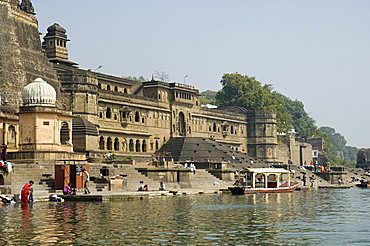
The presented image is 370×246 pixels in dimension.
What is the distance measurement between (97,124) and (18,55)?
38.9 feet

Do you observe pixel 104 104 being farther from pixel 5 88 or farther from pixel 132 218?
pixel 132 218

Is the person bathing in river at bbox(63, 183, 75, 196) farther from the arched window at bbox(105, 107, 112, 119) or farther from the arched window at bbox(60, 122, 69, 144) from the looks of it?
the arched window at bbox(105, 107, 112, 119)

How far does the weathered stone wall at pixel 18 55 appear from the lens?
6359cm

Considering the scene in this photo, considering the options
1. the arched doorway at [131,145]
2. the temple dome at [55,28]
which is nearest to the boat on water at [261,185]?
the arched doorway at [131,145]

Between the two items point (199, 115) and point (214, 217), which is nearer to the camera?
point (214, 217)

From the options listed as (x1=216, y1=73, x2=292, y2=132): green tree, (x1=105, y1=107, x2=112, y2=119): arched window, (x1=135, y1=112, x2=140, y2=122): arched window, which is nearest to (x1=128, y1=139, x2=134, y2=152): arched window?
(x1=135, y1=112, x2=140, y2=122): arched window

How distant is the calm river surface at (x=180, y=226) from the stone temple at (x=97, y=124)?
46.7ft

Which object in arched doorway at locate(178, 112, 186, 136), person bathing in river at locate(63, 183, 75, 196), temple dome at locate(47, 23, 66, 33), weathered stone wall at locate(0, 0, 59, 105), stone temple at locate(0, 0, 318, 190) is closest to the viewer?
person bathing in river at locate(63, 183, 75, 196)

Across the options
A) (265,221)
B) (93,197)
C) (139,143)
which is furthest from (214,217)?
(139,143)

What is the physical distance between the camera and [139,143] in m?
87.5

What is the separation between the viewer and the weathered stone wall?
Result: 6359 centimetres

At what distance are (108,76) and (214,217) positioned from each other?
62.5 meters

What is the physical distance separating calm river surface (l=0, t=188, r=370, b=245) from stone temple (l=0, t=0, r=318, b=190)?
14.2 metres

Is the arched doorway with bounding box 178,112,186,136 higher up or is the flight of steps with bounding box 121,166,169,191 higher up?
Answer: the arched doorway with bounding box 178,112,186,136
